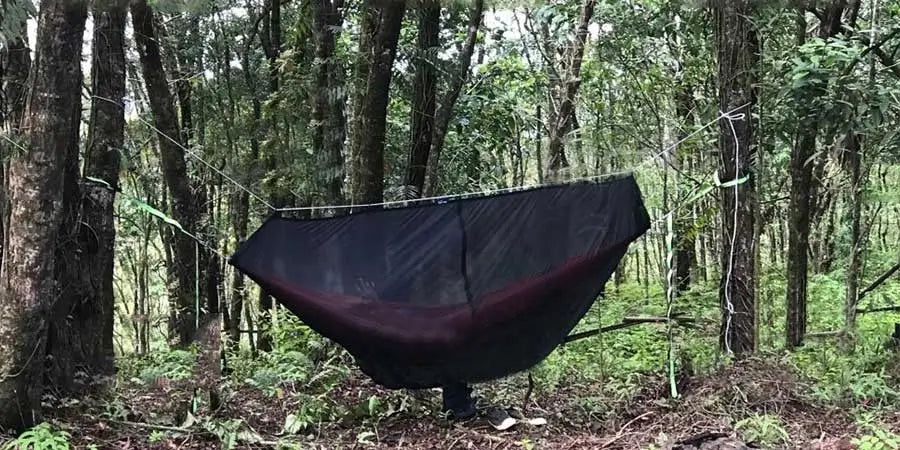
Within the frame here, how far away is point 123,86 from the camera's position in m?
3.28

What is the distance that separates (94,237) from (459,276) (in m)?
1.50

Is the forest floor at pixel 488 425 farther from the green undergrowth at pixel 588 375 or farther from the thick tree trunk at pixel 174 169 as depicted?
the thick tree trunk at pixel 174 169

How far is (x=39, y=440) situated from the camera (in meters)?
2.26

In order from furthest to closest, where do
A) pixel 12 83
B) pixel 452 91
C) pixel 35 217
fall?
1. pixel 452 91
2. pixel 12 83
3. pixel 35 217

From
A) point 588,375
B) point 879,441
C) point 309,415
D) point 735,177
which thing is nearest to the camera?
point 879,441

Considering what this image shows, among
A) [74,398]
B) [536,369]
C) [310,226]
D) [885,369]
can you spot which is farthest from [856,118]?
[74,398]

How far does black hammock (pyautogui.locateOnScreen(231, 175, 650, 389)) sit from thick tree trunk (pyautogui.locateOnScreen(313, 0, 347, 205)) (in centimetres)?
187

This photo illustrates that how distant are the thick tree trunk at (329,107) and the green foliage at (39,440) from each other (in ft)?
8.78

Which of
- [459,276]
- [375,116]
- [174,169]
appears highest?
[375,116]

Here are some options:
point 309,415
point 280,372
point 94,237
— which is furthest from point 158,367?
point 309,415

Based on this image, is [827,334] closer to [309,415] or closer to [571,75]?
[571,75]

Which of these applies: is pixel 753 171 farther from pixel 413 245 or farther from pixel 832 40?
pixel 413 245

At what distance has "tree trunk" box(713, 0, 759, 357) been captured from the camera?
321 centimetres

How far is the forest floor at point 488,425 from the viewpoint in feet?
8.44
